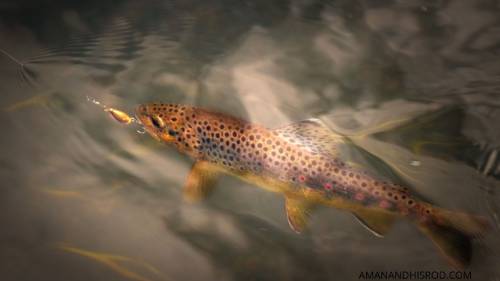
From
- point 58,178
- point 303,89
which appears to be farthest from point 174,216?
point 303,89

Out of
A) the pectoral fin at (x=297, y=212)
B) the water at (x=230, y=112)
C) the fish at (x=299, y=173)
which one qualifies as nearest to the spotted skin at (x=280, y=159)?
the fish at (x=299, y=173)

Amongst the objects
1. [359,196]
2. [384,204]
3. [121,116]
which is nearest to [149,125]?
[121,116]

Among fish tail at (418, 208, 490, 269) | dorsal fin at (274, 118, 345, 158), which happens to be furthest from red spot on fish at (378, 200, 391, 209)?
dorsal fin at (274, 118, 345, 158)

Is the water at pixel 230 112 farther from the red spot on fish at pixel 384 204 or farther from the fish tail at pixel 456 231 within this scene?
the red spot on fish at pixel 384 204

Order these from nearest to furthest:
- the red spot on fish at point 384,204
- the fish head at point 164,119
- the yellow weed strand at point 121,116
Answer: the red spot on fish at point 384,204 < the fish head at point 164,119 < the yellow weed strand at point 121,116

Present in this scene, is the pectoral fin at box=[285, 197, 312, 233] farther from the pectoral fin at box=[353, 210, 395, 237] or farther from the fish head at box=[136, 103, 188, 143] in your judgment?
the fish head at box=[136, 103, 188, 143]

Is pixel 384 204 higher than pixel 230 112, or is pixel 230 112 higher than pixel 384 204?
pixel 230 112

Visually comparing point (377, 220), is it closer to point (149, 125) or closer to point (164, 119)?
point (164, 119)
